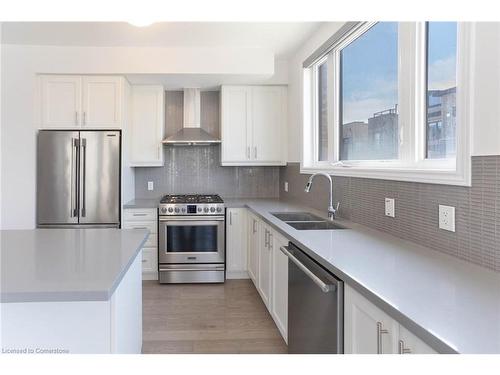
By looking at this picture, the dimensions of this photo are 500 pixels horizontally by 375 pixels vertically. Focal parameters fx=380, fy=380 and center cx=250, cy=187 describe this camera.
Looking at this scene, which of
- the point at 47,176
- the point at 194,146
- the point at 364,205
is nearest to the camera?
the point at 364,205

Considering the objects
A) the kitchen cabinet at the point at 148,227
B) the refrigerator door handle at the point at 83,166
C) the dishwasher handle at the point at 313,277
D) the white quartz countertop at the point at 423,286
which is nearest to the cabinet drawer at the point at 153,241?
the kitchen cabinet at the point at 148,227

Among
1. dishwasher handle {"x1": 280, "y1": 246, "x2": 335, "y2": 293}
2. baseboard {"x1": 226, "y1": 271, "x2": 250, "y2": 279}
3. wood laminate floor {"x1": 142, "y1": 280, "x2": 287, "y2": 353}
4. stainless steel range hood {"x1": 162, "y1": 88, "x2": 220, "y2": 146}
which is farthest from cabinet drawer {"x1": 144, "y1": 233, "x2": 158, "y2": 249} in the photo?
dishwasher handle {"x1": 280, "y1": 246, "x2": 335, "y2": 293}

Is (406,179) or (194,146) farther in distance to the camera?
(194,146)

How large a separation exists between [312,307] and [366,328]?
0.57 metres

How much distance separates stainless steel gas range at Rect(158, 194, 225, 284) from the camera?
424cm

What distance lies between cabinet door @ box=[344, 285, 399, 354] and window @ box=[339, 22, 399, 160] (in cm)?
127

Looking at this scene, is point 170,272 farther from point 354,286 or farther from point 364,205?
point 354,286

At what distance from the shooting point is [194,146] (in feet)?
16.5

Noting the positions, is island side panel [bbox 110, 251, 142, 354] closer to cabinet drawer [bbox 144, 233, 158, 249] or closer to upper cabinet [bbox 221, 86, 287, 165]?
cabinet drawer [bbox 144, 233, 158, 249]

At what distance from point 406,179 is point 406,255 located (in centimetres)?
48

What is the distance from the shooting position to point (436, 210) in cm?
183

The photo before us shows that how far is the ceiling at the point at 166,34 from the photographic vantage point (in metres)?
3.46

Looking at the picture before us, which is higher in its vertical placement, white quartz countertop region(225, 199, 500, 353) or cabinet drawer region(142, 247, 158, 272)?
white quartz countertop region(225, 199, 500, 353)
